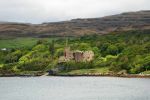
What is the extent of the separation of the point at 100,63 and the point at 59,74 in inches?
558

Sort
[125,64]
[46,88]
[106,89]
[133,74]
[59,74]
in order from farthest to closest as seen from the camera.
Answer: [59,74] → [125,64] → [133,74] → [46,88] → [106,89]

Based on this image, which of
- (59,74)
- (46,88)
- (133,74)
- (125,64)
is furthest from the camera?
(59,74)

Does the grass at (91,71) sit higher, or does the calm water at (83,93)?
the calm water at (83,93)

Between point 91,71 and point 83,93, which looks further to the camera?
point 91,71

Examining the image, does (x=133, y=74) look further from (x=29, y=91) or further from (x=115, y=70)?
(x=29, y=91)

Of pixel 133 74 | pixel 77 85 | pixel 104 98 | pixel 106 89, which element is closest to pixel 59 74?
pixel 133 74

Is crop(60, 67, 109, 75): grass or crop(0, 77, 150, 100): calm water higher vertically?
crop(0, 77, 150, 100): calm water

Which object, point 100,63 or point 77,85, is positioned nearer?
point 77,85

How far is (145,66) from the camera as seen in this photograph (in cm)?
16425

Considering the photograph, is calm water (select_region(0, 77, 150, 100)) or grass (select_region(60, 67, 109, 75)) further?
grass (select_region(60, 67, 109, 75))

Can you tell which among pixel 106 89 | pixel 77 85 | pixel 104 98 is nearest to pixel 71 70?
pixel 77 85

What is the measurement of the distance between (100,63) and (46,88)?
56.5 metres

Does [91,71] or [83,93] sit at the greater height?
[83,93]

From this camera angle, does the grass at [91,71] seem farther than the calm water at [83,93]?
Yes
